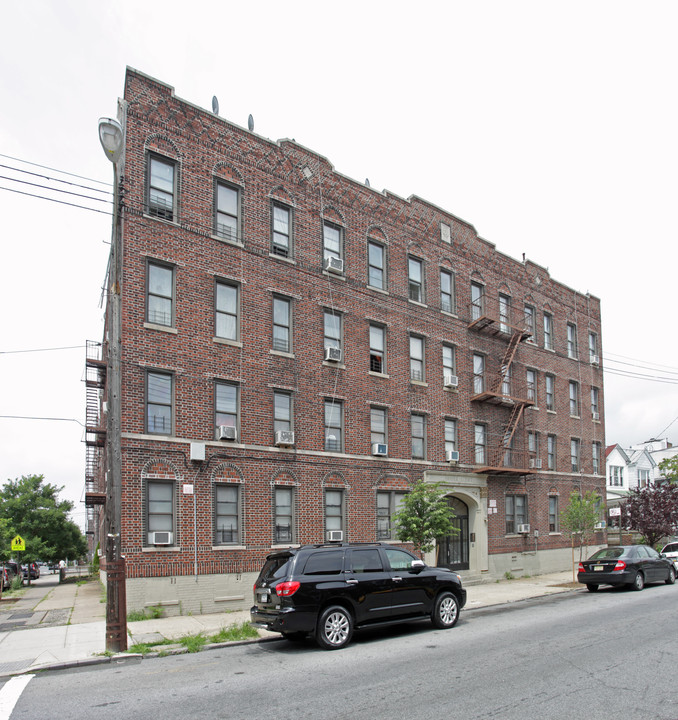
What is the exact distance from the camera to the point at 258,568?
18.1 meters

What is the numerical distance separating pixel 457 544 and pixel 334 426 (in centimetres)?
823

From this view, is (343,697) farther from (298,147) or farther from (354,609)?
(298,147)

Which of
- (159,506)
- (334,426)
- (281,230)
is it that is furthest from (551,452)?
(159,506)

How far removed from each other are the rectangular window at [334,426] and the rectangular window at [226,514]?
3.65 meters

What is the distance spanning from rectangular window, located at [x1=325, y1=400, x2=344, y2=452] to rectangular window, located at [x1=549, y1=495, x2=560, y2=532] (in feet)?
45.5

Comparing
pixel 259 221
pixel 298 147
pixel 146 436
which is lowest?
pixel 146 436

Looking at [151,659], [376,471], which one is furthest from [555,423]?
[151,659]

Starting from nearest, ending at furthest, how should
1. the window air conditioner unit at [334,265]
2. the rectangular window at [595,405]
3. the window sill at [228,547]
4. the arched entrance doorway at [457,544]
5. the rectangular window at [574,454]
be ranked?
the window sill at [228,547], the window air conditioner unit at [334,265], the arched entrance doorway at [457,544], the rectangular window at [574,454], the rectangular window at [595,405]

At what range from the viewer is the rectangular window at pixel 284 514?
19.1m

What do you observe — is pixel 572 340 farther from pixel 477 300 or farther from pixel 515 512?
pixel 515 512

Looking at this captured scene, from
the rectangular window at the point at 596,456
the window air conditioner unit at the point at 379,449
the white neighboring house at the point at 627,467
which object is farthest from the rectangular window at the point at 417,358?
the white neighboring house at the point at 627,467

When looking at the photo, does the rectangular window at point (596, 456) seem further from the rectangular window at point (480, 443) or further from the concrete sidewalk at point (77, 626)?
the concrete sidewalk at point (77, 626)

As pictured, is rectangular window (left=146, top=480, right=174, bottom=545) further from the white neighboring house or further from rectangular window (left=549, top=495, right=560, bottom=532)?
the white neighboring house

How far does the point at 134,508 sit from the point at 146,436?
1790 mm
